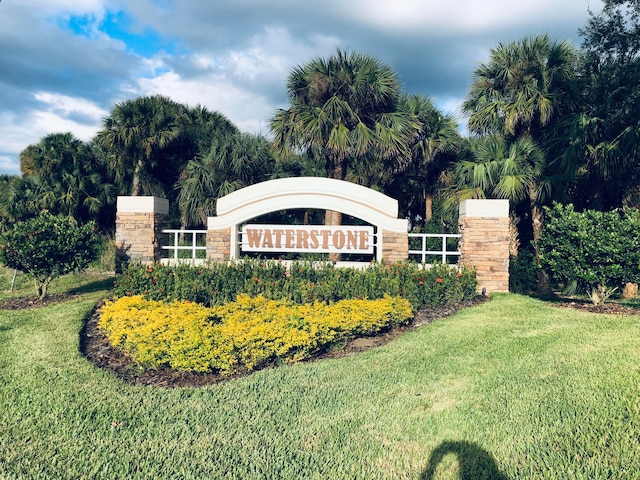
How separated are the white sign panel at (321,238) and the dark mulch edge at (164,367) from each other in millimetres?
2252

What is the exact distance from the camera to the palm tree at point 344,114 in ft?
44.7

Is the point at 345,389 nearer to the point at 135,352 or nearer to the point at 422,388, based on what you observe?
the point at 422,388

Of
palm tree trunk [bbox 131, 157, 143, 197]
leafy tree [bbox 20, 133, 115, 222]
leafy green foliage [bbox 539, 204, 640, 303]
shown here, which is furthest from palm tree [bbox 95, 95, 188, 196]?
leafy green foliage [bbox 539, 204, 640, 303]

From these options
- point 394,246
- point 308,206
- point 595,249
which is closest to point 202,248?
point 308,206

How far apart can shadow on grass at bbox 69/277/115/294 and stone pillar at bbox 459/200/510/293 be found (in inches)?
310

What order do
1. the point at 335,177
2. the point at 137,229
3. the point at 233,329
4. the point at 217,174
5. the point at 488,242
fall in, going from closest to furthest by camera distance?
the point at 233,329
the point at 488,242
the point at 137,229
the point at 335,177
the point at 217,174

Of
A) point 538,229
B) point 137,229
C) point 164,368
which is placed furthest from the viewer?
point 538,229

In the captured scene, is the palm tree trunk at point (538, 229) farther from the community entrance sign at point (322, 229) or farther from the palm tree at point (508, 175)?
the community entrance sign at point (322, 229)

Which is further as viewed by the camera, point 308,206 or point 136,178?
point 136,178

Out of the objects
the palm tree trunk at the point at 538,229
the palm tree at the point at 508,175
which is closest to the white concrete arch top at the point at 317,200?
the palm tree at the point at 508,175

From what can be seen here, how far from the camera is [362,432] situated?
13.0 ft

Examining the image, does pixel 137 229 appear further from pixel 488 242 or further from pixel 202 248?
pixel 488 242

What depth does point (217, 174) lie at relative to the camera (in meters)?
16.7

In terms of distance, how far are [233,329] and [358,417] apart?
2.24 meters
